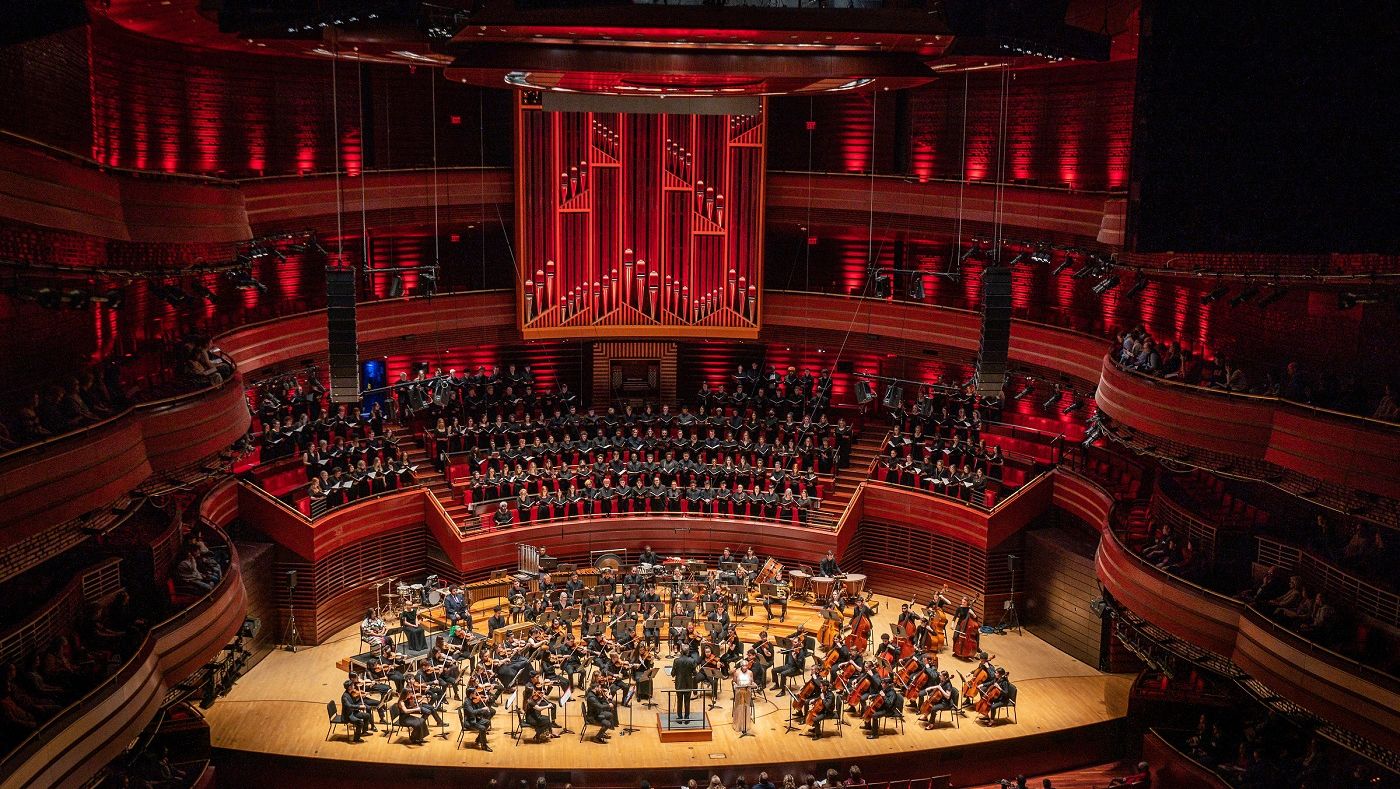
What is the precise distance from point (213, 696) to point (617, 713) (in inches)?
181

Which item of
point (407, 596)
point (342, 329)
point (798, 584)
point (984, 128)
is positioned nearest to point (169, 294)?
point (342, 329)

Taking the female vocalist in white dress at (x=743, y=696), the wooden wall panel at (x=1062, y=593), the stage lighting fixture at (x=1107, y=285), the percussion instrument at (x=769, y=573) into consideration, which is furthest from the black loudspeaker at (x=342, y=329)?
the wooden wall panel at (x=1062, y=593)

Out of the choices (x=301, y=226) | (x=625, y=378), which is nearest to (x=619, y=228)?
(x=625, y=378)

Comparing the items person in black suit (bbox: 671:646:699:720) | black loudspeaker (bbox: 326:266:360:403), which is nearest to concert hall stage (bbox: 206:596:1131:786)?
person in black suit (bbox: 671:646:699:720)

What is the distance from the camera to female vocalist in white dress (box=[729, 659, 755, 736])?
13820 mm

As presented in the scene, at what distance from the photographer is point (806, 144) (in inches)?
830

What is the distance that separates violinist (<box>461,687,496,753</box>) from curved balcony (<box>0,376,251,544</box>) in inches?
145

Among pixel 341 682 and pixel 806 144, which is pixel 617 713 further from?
pixel 806 144

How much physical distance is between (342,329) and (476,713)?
177 inches

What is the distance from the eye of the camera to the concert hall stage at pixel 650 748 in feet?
42.8

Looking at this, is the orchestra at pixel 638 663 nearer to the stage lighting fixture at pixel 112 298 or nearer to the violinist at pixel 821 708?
the violinist at pixel 821 708

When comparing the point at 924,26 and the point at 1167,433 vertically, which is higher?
the point at 924,26

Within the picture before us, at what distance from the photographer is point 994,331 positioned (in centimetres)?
1151

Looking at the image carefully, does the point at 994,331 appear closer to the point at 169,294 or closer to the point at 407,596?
the point at 169,294
